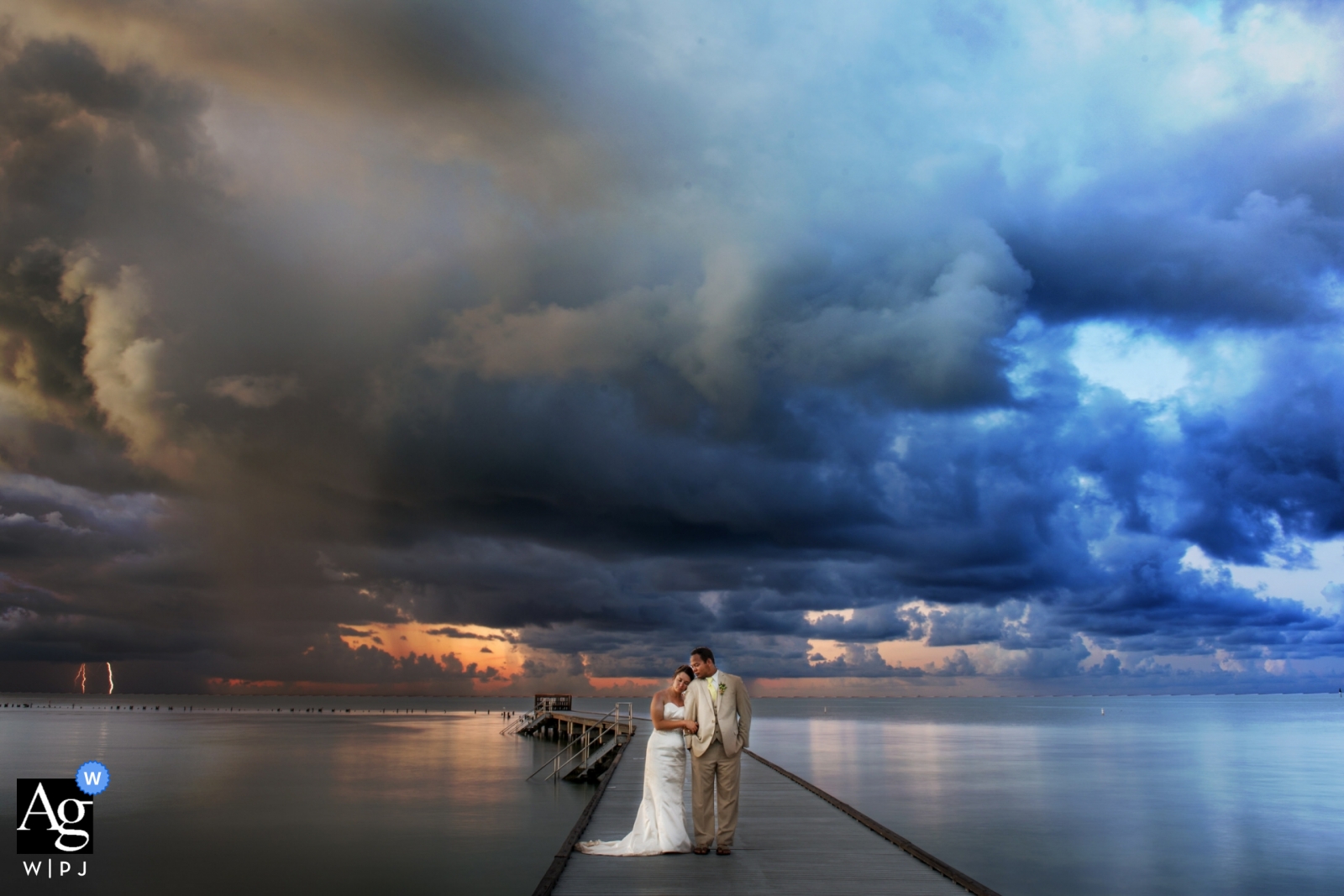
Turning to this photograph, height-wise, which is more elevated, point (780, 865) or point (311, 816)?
point (780, 865)

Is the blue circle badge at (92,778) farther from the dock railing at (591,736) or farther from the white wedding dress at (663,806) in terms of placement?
the white wedding dress at (663,806)

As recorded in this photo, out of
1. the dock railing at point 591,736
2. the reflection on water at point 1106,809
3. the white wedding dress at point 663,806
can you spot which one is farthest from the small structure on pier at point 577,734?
the white wedding dress at point 663,806

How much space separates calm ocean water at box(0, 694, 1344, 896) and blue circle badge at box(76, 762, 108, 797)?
1.03 metres

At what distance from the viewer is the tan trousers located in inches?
518

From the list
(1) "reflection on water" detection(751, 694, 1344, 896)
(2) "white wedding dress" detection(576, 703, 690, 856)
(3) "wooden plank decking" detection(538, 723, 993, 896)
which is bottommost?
(1) "reflection on water" detection(751, 694, 1344, 896)

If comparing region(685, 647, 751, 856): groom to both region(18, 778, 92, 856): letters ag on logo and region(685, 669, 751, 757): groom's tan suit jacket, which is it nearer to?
region(685, 669, 751, 757): groom's tan suit jacket

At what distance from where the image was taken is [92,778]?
183ft

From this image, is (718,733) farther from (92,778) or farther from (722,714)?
(92,778)

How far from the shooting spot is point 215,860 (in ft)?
110

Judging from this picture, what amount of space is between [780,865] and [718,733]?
2184 millimetres

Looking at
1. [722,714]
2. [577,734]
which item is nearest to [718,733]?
[722,714]

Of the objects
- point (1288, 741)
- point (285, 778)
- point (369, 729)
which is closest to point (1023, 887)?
point (285, 778)

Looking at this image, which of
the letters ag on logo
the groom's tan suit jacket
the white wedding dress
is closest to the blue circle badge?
the letters ag on logo

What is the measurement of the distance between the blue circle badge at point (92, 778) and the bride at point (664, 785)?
4765 centimetres
